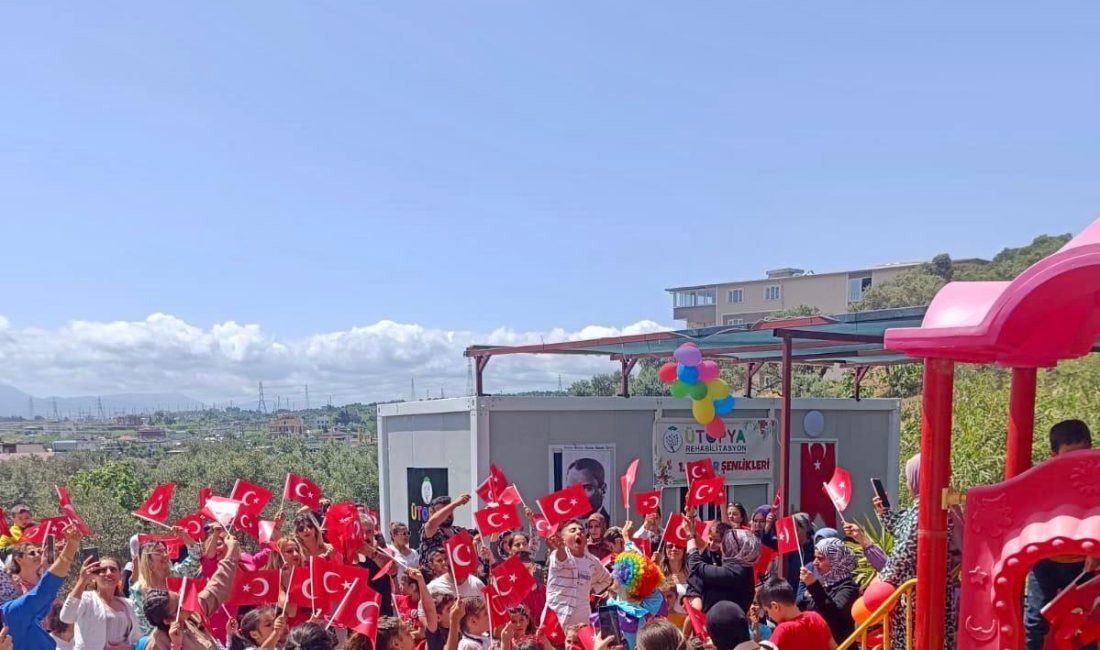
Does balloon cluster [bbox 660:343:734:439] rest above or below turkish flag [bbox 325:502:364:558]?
above

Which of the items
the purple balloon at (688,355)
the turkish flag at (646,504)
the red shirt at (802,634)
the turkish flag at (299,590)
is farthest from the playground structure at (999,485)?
the purple balloon at (688,355)

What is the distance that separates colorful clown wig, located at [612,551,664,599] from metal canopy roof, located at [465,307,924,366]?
3.41m

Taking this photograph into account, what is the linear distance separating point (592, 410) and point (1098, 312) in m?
8.77

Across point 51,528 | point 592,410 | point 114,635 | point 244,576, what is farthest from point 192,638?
point 592,410

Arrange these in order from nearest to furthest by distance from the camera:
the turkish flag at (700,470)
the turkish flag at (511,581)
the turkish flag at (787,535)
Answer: the turkish flag at (511,581), the turkish flag at (787,535), the turkish flag at (700,470)

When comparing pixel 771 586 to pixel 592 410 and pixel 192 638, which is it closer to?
pixel 192 638

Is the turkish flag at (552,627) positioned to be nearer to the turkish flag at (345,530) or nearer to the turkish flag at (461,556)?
the turkish flag at (461,556)

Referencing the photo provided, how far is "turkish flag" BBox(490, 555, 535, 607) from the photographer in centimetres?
574

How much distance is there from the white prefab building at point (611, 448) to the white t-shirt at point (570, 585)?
5.78 m

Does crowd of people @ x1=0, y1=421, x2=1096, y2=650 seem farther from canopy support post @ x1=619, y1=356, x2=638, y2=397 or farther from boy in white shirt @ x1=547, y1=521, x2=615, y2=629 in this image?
canopy support post @ x1=619, y1=356, x2=638, y2=397

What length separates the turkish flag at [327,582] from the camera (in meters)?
5.44

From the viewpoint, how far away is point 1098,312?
459 cm

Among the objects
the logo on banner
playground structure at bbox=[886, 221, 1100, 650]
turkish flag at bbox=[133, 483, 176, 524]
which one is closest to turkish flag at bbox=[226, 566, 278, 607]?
turkish flag at bbox=[133, 483, 176, 524]

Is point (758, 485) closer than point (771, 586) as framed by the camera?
No
